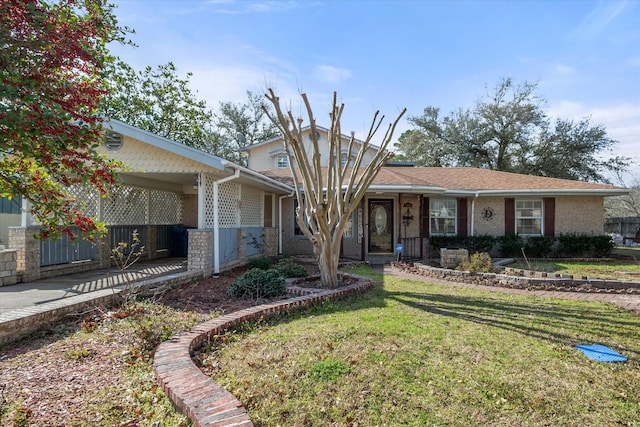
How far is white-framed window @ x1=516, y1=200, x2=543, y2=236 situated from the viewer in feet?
43.7

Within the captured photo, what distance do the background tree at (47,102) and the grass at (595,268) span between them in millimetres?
9983

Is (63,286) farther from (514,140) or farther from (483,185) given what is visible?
(514,140)

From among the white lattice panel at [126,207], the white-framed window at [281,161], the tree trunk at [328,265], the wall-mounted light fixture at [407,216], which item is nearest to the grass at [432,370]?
the tree trunk at [328,265]

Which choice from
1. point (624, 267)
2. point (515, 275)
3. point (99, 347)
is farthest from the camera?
point (624, 267)

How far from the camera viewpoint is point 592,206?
13.3 m

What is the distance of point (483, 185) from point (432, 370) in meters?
11.9

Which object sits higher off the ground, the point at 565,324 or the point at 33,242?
the point at 33,242

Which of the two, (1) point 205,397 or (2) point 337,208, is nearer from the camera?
(1) point 205,397

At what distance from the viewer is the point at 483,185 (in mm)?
13648

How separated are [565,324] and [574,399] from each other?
2409 mm

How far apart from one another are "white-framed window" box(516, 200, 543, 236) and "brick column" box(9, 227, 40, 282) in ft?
47.7

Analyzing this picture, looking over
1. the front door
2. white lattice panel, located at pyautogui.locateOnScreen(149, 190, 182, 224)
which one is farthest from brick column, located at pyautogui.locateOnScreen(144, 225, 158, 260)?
the front door

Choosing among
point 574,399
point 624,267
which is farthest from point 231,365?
point 624,267

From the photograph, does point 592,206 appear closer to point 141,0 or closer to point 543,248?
point 543,248
